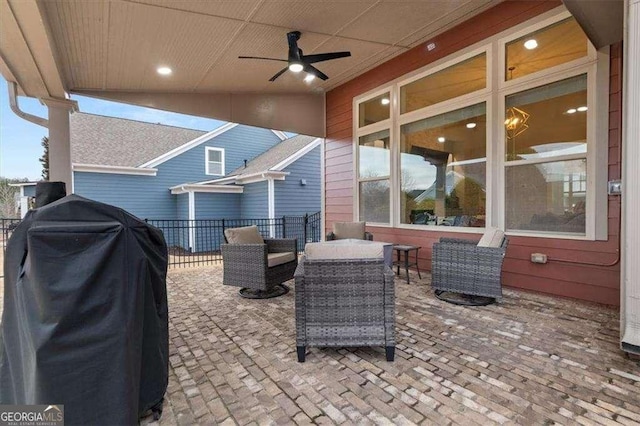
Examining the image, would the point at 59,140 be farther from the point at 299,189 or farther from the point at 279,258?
the point at 299,189

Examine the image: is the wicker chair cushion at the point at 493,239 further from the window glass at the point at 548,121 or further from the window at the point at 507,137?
the window glass at the point at 548,121

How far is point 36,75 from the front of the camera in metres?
4.29

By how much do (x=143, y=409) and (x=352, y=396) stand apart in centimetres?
117

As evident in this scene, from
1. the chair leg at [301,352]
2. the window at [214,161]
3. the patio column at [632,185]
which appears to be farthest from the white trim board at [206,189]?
the patio column at [632,185]

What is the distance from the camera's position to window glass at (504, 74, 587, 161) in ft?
12.1

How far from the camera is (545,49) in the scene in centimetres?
396

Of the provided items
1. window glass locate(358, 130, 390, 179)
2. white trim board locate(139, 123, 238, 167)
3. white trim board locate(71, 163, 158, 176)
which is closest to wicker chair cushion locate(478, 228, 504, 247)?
window glass locate(358, 130, 390, 179)

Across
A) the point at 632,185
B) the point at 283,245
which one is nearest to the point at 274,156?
the point at 283,245

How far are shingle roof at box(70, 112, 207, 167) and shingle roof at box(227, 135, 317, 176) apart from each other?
244 cm

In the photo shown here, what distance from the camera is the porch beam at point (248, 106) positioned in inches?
236

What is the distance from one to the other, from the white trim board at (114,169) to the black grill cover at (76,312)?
9.54 m

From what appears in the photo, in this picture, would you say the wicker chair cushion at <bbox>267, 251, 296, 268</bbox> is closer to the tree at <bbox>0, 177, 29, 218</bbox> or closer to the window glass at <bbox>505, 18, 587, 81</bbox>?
the window glass at <bbox>505, 18, 587, 81</bbox>

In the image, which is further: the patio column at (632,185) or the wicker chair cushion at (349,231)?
the wicker chair cushion at (349,231)

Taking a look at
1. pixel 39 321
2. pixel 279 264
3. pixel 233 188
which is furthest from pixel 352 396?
pixel 233 188
